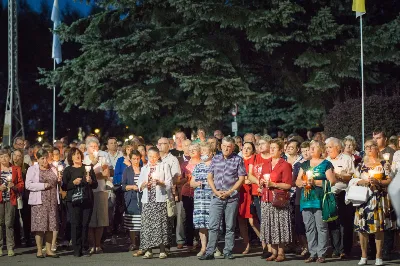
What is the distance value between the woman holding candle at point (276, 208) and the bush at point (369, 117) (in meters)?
10.8

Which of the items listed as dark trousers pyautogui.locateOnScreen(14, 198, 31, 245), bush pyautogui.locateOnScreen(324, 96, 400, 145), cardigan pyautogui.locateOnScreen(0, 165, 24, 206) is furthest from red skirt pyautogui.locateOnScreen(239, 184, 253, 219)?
bush pyautogui.locateOnScreen(324, 96, 400, 145)

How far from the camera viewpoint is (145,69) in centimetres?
2616

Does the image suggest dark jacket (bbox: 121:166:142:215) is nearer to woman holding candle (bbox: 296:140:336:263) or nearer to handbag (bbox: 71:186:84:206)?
handbag (bbox: 71:186:84:206)

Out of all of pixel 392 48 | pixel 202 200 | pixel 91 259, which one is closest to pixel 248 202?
pixel 202 200

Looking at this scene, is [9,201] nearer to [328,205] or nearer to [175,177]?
[175,177]

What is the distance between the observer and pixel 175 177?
43.5 ft

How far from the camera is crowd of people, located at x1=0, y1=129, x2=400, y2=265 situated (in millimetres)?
11797

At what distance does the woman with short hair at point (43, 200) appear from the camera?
42.9 feet

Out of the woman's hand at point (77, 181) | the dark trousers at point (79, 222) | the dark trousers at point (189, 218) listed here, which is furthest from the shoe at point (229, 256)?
the woman's hand at point (77, 181)

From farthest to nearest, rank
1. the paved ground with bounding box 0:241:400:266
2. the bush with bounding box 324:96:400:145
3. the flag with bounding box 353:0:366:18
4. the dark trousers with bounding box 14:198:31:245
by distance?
the bush with bounding box 324:96:400:145 → the flag with bounding box 353:0:366:18 → the dark trousers with bounding box 14:198:31:245 → the paved ground with bounding box 0:241:400:266

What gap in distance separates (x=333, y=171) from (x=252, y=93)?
536 inches

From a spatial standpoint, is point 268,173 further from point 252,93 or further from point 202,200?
point 252,93

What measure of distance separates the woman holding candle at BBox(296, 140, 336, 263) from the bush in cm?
1080

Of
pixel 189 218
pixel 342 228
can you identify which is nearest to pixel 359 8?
pixel 189 218
